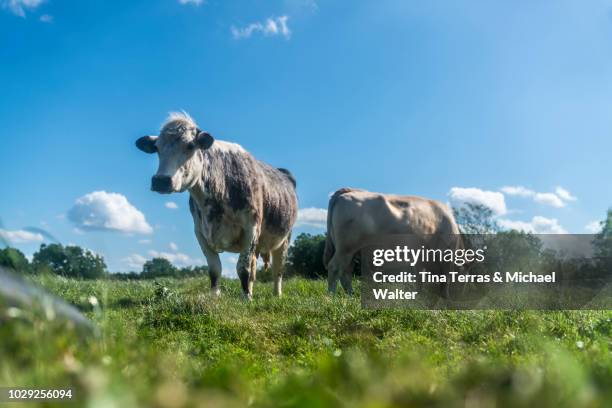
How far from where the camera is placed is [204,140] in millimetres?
10227

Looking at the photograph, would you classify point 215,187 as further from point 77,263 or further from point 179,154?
point 77,263

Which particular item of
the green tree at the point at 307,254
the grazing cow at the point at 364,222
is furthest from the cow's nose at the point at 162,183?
the green tree at the point at 307,254

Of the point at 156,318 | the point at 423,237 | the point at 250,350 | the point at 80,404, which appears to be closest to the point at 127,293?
the point at 156,318

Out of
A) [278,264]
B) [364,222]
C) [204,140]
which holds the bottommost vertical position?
[278,264]

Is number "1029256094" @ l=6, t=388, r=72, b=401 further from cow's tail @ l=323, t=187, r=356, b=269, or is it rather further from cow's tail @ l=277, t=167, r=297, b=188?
cow's tail @ l=277, t=167, r=297, b=188

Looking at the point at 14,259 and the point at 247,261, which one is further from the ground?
the point at 247,261

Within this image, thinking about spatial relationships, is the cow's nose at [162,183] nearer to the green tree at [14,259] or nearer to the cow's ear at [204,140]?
the cow's ear at [204,140]

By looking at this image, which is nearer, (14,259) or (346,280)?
(14,259)

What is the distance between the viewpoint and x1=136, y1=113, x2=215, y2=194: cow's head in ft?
31.2

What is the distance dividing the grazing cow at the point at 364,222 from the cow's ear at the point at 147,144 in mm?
4334

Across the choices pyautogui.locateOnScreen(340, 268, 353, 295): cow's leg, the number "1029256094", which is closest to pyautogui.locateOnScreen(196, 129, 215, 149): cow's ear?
pyautogui.locateOnScreen(340, 268, 353, 295): cow's leg

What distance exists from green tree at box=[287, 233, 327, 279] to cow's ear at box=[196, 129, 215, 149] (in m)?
22.1

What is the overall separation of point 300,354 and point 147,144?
6.17 m

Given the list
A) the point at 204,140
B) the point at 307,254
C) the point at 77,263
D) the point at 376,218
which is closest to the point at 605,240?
the point at 307,254
